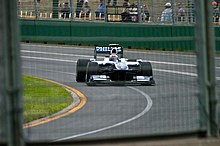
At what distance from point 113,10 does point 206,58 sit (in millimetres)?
1497

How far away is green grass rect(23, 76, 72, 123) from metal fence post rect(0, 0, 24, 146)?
0.38 metres

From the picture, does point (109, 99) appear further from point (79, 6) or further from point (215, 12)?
point (215, 12)

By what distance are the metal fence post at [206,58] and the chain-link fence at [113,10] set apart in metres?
0.17

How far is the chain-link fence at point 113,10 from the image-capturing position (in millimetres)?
6707

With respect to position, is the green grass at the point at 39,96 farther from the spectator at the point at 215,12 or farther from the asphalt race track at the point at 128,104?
the spectator at the point at 215,12

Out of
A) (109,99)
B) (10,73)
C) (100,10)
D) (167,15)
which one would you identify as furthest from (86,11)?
(10,73)

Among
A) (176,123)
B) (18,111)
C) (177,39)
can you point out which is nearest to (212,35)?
(177,39)

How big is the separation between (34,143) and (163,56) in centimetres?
156

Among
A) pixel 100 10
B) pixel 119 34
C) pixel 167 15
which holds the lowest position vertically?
pixel 119 34

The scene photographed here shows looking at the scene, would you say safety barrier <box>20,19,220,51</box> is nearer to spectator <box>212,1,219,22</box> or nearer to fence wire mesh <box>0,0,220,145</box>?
fence wire mesh <box>0,0,220,145</box>

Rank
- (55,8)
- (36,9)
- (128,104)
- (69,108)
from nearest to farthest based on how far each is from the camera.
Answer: (128,104) < (55,8) < (36,9) < (69,108)

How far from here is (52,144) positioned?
6.12 metres

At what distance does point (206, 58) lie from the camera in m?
6.33

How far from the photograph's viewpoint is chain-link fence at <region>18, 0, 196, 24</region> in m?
6.71
